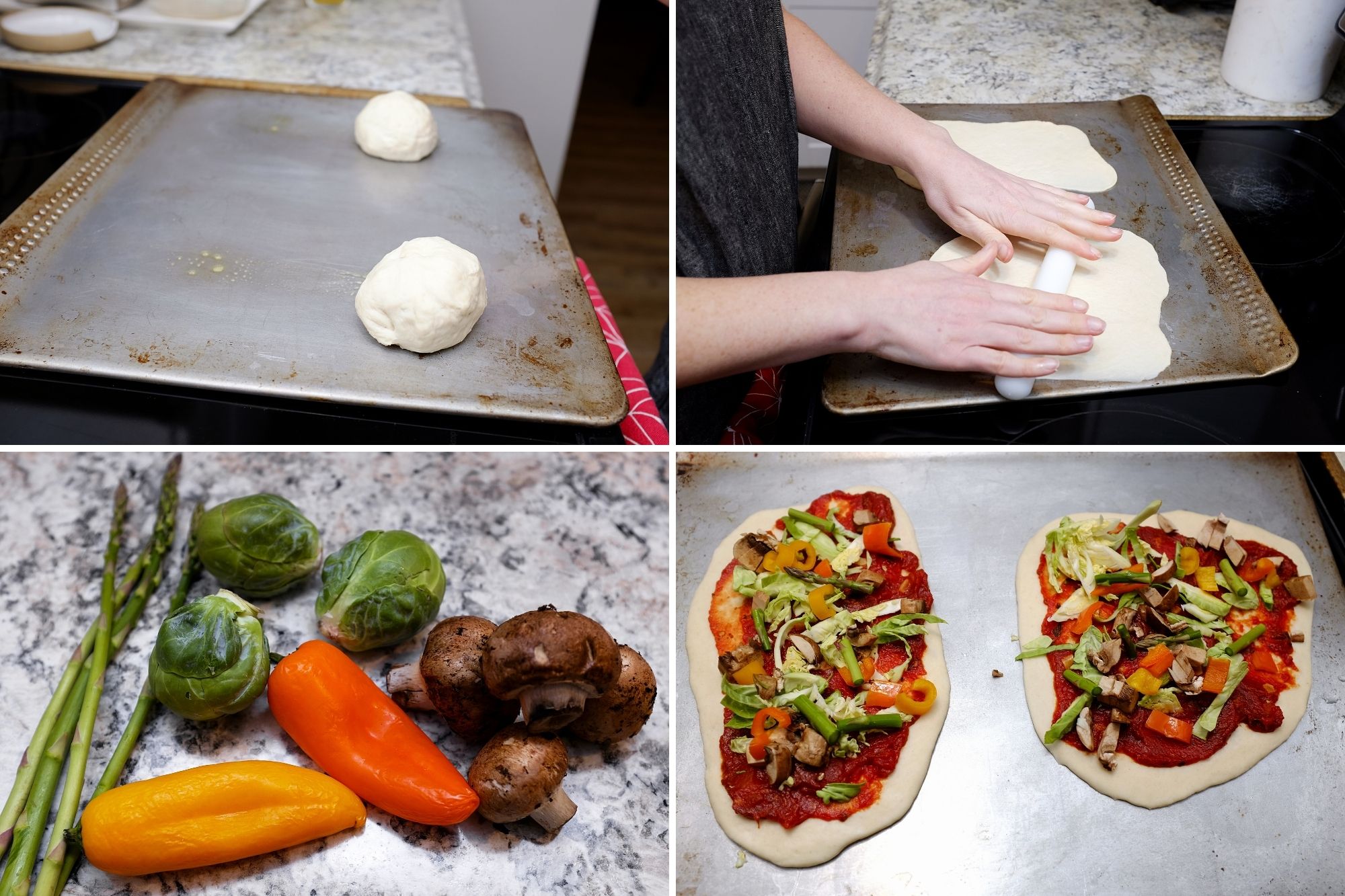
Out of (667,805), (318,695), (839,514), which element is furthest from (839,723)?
(318,695)

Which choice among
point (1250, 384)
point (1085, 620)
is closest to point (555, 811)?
point (1085, 620)

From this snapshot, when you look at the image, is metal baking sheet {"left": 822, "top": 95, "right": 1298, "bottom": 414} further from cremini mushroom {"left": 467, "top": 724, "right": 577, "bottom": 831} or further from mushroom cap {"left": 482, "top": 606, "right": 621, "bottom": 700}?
cremini mushroom {"left": 467, "top": 724, "right": 577, "bottom": 831}

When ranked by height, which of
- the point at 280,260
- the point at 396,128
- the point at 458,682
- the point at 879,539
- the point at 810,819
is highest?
the point at 396,128

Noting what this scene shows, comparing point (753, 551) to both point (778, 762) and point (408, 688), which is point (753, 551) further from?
point (408, 688)

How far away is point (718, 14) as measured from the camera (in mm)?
1390

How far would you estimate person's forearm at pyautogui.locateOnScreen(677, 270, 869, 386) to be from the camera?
137 cm

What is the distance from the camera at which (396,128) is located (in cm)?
206

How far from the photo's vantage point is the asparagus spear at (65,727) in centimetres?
133

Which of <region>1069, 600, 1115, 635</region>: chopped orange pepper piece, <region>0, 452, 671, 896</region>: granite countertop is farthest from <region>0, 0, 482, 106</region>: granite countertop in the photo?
<region>1069, 600, 1115, 635</region>: chopped orange pepper piece

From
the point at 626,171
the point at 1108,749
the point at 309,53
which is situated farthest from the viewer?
the point at 626,171

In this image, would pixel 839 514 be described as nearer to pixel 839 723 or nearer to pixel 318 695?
pixel 839 723

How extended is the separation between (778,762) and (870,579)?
17.3 inches

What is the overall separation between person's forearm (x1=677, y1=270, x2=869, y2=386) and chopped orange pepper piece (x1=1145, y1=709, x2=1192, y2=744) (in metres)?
0.95

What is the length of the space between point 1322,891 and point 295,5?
3.28 meters
